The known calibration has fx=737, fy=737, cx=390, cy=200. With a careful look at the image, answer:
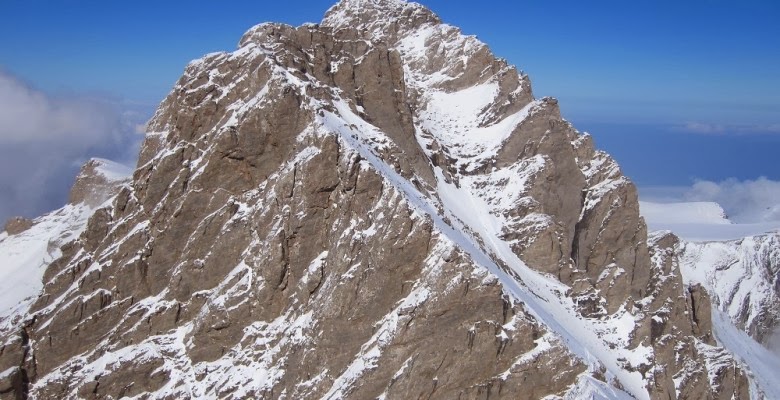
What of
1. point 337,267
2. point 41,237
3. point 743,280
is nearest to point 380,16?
point 41,237

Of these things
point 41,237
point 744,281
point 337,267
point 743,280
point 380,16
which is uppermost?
point 380,16

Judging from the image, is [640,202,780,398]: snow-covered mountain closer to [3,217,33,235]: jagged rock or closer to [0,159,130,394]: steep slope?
[0,159,130,394]: steep slope

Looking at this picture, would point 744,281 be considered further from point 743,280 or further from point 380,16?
point 380,16

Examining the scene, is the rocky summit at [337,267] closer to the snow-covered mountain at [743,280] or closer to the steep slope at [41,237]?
the steep slope at [41,237]

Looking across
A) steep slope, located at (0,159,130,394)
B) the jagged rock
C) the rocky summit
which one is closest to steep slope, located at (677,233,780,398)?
the rocky summit

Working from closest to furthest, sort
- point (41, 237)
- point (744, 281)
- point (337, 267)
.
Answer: point (337, 267) → point (41, 237) → point (744, 281)

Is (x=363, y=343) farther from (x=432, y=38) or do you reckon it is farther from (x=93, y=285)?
(x=432, y=38)

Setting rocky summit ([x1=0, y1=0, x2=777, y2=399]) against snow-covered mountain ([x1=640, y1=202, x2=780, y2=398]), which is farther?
snow-covered mountain ([x1=640, y1=202, x2=780, y2=398])

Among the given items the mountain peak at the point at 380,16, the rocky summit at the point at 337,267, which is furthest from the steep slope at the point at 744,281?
the mountain peak at the point at 380,16
